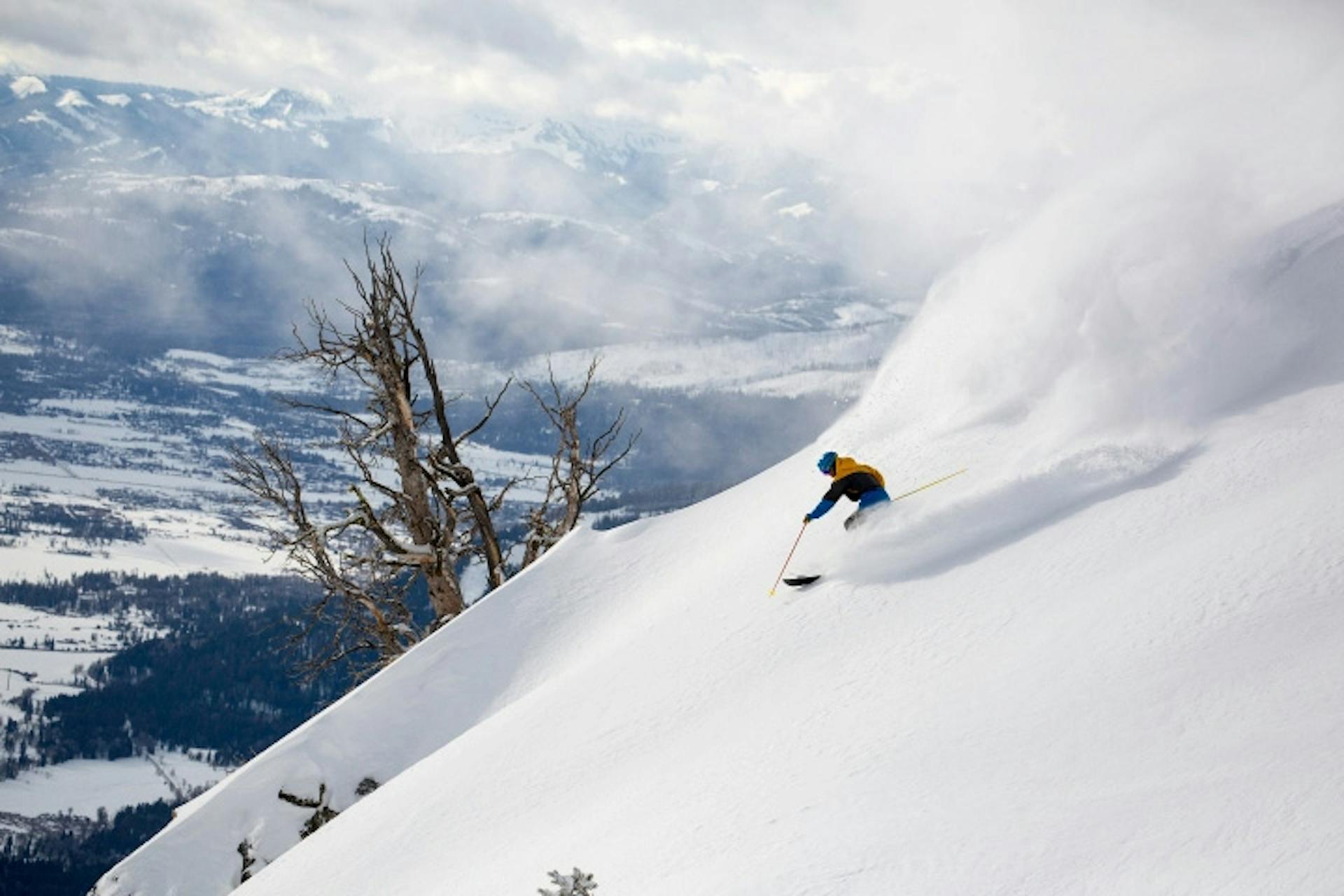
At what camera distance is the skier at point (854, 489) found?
10.1 metres

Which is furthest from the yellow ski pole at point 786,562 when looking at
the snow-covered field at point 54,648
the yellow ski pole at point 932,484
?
the snow-covered field at point 54,648

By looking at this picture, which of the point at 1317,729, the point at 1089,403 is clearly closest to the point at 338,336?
the point at 1089,403

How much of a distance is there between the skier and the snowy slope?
350mm

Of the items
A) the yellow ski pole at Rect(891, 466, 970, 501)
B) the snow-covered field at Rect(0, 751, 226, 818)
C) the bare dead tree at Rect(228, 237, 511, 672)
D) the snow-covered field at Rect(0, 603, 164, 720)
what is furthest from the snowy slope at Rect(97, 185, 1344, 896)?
the snow-covered field at Rect(0, 603, 164, 720)

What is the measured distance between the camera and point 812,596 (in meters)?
9.38

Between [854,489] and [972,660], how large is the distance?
3.37m

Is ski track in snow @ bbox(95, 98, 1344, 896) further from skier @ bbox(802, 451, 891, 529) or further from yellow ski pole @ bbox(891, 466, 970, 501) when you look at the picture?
skier @ bbox(802, 451, 891, 529)

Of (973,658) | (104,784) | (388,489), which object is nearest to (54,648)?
(104,784)

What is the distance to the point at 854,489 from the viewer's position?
1016 cm

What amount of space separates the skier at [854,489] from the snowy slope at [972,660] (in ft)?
1.15

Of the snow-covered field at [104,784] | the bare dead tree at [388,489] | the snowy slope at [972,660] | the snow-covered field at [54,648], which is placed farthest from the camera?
the snow-covered field at [54,648]

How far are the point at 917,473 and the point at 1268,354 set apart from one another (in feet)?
11.4

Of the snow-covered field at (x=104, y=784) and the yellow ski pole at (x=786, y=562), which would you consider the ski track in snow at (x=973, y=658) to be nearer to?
the yellow ski pole at (x=786, y=562)

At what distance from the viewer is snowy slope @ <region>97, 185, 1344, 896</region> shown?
5078 millimetres
